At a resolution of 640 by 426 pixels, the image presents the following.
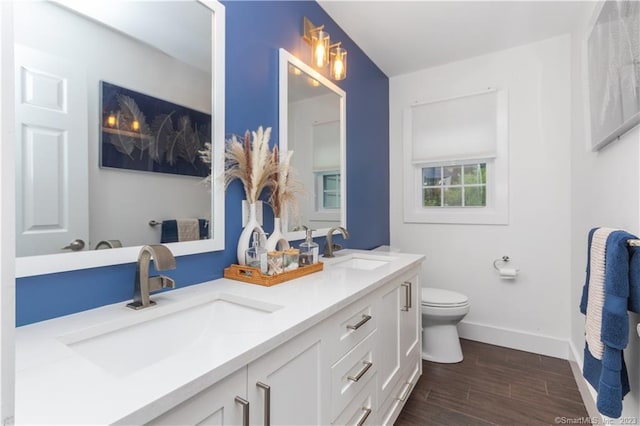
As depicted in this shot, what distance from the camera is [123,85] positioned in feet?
3.28

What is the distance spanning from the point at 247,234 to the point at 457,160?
2.14m

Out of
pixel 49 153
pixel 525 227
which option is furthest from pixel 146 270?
pixel 525 227

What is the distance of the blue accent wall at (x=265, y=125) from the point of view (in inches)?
33.7

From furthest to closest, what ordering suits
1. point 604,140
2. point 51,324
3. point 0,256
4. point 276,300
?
point 604,140 → point 276,300 → point 51,324 → point 0,256

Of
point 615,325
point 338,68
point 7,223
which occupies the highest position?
point 338,68

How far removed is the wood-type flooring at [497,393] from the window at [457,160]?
110 centimetres

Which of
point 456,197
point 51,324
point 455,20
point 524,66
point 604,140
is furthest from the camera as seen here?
point 456,197

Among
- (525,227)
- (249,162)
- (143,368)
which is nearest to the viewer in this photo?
(143,368)

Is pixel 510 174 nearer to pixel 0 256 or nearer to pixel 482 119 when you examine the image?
pixel 482 119

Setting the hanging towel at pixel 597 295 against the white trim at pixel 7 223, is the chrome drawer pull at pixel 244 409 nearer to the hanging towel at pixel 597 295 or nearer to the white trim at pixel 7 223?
the white trim at pixel 7 223

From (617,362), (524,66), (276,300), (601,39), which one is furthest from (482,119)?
(276,300)

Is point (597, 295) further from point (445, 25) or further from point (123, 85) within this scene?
point (445, 25)

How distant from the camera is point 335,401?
1.03 metres

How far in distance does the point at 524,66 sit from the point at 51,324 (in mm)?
3230
